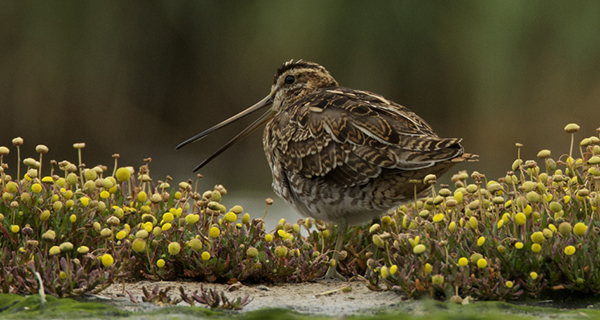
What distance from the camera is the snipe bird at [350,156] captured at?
4965mm

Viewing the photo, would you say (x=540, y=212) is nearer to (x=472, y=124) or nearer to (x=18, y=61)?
(x=472, y=124)

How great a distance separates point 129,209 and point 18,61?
25.4ft

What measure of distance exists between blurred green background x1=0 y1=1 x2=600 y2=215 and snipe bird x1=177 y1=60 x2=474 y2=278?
18.6ft

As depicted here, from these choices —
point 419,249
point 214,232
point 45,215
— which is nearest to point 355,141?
point 214,232

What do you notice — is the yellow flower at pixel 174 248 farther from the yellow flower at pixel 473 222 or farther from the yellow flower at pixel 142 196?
the yellow flower at pixel 473 222

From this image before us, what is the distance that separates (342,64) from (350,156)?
22.8 ft

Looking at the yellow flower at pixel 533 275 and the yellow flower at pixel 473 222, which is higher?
the yellow flower at pixel 473 222

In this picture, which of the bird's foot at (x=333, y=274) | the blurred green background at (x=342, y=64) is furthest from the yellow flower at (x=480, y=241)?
the blurred green background at (x=342, y=64)

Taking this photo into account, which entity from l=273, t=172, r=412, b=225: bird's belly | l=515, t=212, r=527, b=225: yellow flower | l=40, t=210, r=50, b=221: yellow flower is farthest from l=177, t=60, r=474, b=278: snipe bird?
l=40, t=210, r=50, b=221: yellow flower

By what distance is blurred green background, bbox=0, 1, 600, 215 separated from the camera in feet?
38.2

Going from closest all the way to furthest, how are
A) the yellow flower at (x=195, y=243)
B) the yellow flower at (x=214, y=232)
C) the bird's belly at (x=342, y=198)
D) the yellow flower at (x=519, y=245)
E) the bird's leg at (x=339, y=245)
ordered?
the yellow flower at (x=519, y=245), the yellow flower at (x=195, y=243), the yellow flower at (x=214, y=232), the bird's belly at (x=342, y=198), the bird's leg at (x=339, y=245)

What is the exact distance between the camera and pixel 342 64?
467 inches

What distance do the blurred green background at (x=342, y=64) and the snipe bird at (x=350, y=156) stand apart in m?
5.66

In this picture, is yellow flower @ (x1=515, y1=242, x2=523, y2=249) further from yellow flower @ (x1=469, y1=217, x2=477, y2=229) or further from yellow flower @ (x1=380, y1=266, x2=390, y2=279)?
yellow flower @ (x1=380, y1=266, x2=390, y2=279)
